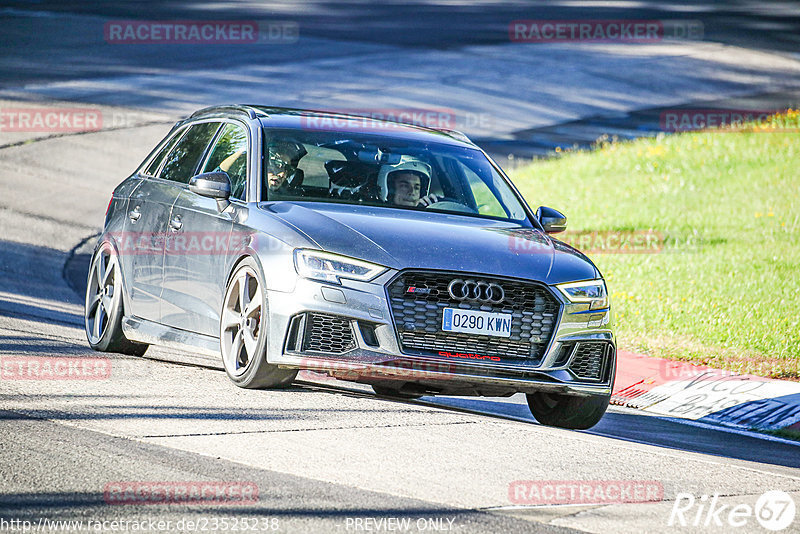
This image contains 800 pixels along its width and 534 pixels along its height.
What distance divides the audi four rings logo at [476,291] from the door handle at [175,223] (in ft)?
7.33

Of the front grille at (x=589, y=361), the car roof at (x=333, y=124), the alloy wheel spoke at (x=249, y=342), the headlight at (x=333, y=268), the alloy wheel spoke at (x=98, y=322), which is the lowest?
the alloy wheel spoke at (x=98, y=322)

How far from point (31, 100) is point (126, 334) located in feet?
55.5

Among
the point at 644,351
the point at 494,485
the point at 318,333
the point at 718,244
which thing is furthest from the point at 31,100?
the point at 494,485

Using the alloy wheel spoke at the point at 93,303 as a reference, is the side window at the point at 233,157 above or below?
above

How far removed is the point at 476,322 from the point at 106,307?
3.34 metres

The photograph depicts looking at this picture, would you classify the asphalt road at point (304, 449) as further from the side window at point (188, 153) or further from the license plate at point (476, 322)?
the side window at point (188, 153)

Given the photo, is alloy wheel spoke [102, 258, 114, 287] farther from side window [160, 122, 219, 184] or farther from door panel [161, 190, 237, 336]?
door panel [161, 190, 237, 336]

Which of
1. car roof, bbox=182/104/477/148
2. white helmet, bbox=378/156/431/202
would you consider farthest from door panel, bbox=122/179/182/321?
white helmet, bbox=378/156/431/202

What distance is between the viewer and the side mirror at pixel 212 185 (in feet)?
26.7

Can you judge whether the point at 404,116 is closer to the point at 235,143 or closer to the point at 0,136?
the point at 0,136

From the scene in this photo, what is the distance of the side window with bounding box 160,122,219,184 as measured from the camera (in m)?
9.24

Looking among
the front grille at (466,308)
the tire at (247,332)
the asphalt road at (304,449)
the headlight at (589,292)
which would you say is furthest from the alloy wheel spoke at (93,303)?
the headlight at (589,292)

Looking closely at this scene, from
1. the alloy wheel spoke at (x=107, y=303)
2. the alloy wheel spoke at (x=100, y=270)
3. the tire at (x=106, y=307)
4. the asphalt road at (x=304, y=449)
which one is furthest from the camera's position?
the alloy wheel spoke at (x=100, y=270)

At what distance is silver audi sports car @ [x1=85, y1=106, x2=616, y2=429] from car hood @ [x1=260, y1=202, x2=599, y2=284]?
0.04ft
